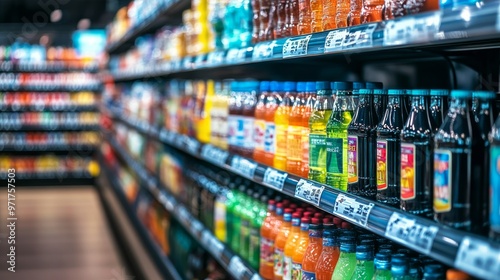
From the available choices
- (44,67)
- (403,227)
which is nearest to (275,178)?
(403,227)

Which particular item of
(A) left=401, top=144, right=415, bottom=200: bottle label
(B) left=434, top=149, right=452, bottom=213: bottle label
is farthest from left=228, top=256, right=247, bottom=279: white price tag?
(B) left=434, top=149, right=452, bottom=213: bottle label

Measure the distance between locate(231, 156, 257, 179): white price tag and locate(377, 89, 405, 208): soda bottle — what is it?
96cm

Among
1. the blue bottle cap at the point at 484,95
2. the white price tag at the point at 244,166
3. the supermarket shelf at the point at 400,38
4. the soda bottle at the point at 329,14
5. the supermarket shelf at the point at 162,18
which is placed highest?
the supermarket shelf at the point at 162,18

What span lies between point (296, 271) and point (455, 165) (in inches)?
37.3

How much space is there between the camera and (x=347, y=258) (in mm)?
1894

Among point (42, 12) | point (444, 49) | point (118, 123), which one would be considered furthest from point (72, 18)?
point (444, 49)

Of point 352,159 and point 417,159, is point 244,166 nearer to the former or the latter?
point 352,159

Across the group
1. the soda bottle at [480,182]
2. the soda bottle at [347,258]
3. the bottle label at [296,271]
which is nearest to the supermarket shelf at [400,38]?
the soda bottle at [480,182]

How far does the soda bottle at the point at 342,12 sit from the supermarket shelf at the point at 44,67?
392 inches

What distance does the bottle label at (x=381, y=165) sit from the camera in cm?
170

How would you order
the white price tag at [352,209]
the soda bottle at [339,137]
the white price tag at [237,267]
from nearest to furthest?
the white price tag at [352,209] → the soda bottle at [339,137] → the white price tag at [237,267]

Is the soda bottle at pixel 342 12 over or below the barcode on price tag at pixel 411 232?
over

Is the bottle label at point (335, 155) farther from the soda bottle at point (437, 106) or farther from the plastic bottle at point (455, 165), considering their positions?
the plastic bottle at point (455, 165)

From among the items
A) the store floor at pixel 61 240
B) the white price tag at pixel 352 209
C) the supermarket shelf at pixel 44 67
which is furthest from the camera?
the supermarket shelf at pixel 44 67
